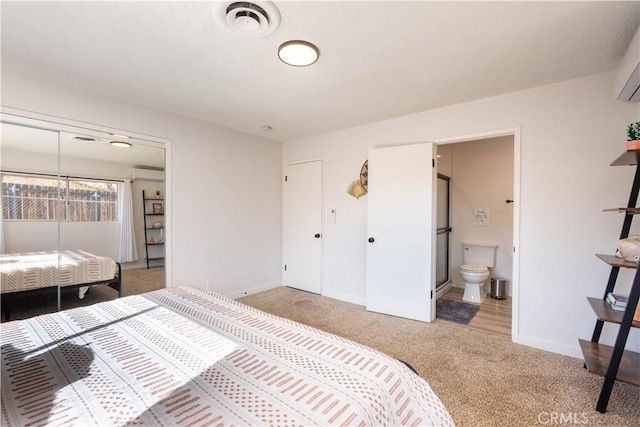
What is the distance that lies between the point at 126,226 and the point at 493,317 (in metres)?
4.21

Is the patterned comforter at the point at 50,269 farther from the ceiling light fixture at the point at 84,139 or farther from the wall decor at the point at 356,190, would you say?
the wall decor at the point at 356,190

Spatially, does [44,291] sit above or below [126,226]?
below

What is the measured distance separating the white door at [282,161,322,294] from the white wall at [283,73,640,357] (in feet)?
6.60

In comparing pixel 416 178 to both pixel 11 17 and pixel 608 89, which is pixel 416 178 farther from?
pixel 11 17

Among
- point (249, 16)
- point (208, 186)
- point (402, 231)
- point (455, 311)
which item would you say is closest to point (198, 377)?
point (249, 16)

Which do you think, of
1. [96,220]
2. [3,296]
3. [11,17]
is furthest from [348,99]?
[3,296]

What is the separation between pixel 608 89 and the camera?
7.27 feet

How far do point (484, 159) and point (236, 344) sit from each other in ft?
14.6

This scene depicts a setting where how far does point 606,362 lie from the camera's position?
6.08ft

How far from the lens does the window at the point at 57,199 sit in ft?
7.50

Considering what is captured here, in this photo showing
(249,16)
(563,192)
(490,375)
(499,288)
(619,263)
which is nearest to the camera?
(249,16)

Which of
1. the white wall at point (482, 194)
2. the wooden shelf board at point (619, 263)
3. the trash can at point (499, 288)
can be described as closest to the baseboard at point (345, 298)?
the white wall at point (482, 194)

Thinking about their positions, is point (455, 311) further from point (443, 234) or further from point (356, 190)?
point (356, 190)

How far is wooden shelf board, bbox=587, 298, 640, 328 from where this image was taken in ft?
5.66
